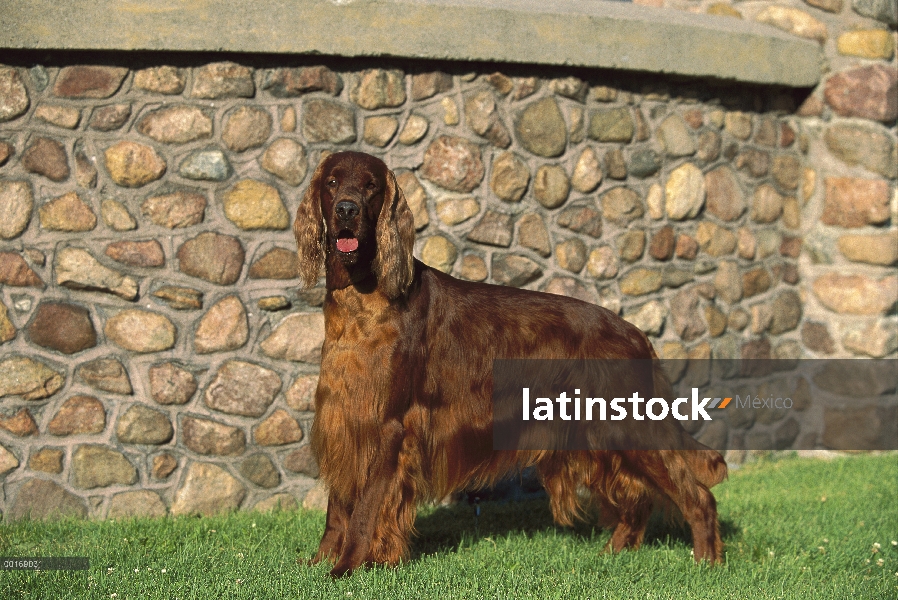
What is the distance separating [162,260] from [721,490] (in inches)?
148

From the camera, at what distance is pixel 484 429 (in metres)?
4.35

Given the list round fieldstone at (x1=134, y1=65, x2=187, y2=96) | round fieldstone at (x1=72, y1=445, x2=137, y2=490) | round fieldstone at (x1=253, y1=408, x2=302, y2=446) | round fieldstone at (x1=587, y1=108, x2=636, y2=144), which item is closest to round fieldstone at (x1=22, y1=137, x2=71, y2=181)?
round fieldstone at (x1=134, y1=65, x2=187, y2=96)

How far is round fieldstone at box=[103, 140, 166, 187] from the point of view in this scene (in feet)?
16.6

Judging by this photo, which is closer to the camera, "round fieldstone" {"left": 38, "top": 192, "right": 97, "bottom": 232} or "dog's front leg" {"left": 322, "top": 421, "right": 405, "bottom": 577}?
"dog's front leg" {"left": 322, "top": 421, "right": 405, "bottom": 577}

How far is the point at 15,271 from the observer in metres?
4.94

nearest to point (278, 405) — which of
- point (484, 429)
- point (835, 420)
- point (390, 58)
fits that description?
point (484, 429)

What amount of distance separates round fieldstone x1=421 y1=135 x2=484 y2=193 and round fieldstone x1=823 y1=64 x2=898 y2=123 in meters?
3.06

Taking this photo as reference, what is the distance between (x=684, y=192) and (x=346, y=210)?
3114 millimetres

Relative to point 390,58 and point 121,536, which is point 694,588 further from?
point 390,58

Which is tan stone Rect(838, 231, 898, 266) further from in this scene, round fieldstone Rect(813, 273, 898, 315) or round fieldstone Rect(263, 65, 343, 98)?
round fieldstone Rect(263, 65, 343, 98)

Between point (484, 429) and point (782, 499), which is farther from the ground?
point (484, 429)

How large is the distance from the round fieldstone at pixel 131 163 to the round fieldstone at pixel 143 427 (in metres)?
1.26

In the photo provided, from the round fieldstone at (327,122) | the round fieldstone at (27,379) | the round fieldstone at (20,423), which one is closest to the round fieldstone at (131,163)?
the round fieldstone at (327,122)

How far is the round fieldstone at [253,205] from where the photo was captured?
17.0ft
